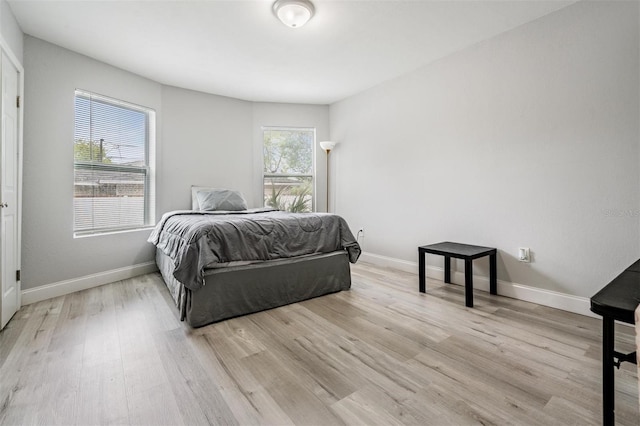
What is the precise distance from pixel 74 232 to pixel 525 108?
14.7ft

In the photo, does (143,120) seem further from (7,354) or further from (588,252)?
(588,252)

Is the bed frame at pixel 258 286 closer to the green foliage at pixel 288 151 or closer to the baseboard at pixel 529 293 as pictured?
the baseboard at pixel 529 293

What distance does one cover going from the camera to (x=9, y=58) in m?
2.22

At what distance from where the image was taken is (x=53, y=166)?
2.80m

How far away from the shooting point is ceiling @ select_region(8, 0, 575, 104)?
2.31m

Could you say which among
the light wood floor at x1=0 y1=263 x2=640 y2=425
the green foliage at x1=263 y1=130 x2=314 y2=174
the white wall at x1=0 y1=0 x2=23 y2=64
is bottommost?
the light wood floor at x1=0 y1=263 x2=640 y2=425

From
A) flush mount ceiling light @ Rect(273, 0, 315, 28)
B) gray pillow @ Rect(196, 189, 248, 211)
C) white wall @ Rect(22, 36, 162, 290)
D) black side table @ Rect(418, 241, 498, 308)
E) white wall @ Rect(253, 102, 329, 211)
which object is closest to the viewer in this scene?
flush mount ceiling light @ Rect(273, 0, 315, 28)

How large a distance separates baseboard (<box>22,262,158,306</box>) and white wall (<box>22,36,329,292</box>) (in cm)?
1

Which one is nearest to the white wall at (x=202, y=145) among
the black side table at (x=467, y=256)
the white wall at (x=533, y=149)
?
the white wall at (x=533, y=149)

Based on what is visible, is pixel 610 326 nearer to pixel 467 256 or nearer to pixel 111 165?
pixel 467 256

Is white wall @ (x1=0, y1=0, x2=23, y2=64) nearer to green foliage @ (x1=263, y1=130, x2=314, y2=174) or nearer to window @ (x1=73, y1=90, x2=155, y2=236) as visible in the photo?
window @ (x1=73, y1=90, x2=155, y2=236)

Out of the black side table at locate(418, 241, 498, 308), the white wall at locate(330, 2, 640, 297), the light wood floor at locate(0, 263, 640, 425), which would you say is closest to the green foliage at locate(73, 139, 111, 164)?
the light wood floor at locate(0, 263, 640, 425)

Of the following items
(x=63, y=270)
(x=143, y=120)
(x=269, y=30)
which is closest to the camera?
(x=269, y=30)

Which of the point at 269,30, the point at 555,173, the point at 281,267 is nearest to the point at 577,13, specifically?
the point at 555,173
